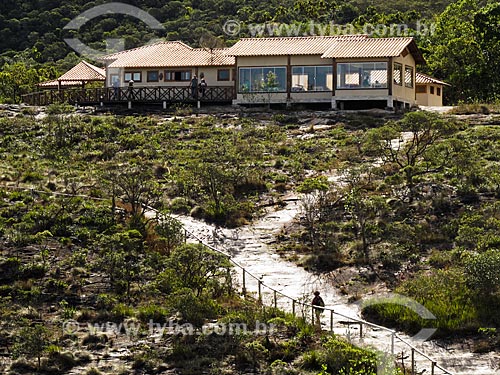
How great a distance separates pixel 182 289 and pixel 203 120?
84.2ft

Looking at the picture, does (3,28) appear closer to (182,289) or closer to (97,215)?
(97,215)

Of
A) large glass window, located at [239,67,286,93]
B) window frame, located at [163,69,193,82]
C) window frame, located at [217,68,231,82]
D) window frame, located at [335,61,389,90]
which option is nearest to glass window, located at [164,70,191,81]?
window frame, located at [163,69,193,82]

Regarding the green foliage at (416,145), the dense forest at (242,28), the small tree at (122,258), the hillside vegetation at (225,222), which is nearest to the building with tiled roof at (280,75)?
the hillside vegetation at (225,222)

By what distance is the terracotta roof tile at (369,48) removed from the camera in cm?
5706

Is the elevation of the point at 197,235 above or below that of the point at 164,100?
below

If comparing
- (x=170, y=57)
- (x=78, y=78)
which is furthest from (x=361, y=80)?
(x=78, y=78)

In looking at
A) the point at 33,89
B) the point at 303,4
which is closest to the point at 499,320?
the point at 33,89

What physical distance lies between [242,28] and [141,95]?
3518 cm

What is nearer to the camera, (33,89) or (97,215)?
(97,215)

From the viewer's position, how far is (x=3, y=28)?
107 meters

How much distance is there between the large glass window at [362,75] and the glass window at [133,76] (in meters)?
12.4

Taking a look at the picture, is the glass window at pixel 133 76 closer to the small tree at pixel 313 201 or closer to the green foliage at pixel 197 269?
the small tree at pixel 313 201

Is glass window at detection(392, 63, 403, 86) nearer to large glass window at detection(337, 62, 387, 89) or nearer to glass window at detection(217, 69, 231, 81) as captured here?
large glass window at detection(337, 62, 387, 89)

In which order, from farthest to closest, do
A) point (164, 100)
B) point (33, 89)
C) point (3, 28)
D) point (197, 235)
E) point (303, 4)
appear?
point (3, 28) → point (303, 4) → point (33, 89) → point (164, 100) → point (197, 235)
